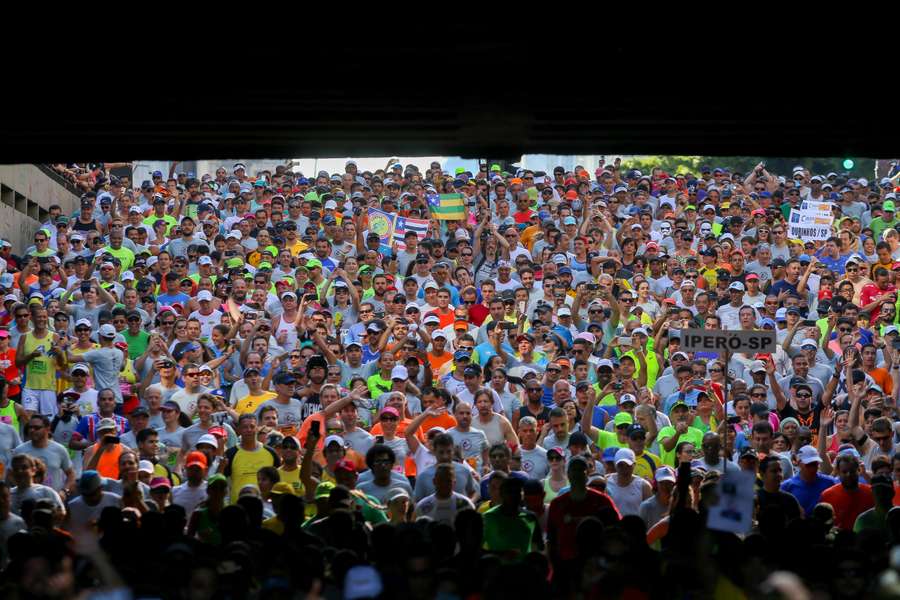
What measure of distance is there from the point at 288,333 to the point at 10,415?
13.5 ft

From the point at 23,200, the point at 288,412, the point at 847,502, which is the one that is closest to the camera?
the point at 847,502

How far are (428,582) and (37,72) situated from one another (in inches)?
185

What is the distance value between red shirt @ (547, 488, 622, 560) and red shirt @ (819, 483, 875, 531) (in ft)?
7.53

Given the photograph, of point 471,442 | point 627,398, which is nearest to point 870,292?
point 627,398

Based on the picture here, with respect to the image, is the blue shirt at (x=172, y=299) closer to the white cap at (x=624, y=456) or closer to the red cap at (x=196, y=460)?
the red cap at (x=196, y=460)

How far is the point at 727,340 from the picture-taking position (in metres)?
13.9

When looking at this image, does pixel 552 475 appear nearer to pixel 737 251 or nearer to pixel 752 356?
pixel 752 356

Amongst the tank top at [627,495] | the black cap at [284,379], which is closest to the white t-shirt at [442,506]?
the tank top at [627,495]

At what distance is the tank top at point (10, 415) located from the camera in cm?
1694

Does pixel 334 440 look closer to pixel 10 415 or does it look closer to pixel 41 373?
pixel 10 415

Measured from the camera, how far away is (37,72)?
11641mm

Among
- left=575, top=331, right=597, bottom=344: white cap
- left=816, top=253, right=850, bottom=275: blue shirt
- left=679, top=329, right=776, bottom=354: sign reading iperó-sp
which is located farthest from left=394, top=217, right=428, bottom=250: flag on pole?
left=679, top=329, right=776, bottom=354: sign reading iperó-sp

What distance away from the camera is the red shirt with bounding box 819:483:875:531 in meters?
14.1

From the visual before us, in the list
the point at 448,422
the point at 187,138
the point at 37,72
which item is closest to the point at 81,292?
the point at 448,422
